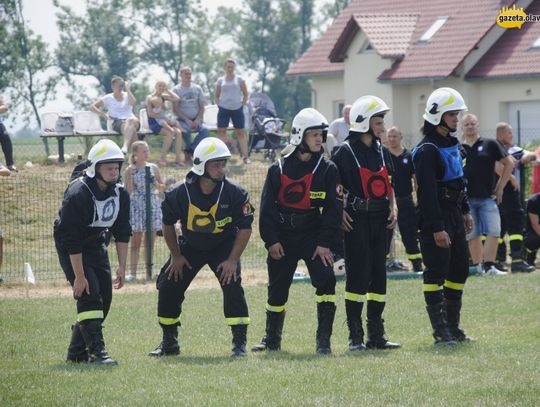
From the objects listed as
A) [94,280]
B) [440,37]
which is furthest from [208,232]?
[440,37]

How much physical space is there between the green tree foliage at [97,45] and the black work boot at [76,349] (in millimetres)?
48927

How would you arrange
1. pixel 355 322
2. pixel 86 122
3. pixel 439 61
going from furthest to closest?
pixel 439 61 → pixel 86 122 → pixel 355 322

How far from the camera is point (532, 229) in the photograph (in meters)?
18.2

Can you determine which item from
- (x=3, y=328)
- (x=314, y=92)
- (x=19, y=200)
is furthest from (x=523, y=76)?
(x=3, y=328)

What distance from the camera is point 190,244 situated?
11.2m

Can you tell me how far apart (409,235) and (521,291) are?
2.66m

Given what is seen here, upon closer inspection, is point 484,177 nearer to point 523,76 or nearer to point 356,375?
point 356,375

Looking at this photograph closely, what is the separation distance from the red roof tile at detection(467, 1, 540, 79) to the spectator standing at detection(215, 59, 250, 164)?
47.9 feet

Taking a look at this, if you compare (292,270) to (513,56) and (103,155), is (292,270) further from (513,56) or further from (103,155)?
(513,56)

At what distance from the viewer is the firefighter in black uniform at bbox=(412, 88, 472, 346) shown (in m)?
11.0

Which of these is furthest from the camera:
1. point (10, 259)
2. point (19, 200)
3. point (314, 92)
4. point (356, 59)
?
point (314, 92)

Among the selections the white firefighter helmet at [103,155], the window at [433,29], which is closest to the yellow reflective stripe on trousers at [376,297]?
the white firefighter helmet at [103,155]

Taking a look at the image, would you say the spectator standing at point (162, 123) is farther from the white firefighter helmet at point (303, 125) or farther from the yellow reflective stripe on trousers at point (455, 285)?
the yellow reflective stripe on trousers at point (455, 285)

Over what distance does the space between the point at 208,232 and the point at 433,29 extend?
3212 cm
